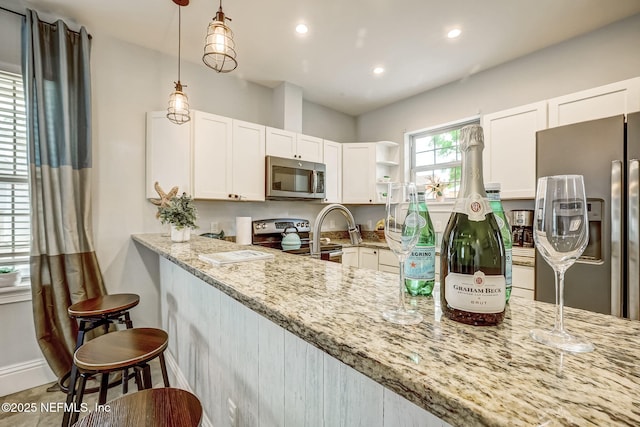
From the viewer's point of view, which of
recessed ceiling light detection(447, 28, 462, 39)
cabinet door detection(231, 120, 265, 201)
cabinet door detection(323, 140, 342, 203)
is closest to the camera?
recessed ceiling light detection(447, 28, 462, 39)

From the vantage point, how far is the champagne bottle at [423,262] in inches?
27.9

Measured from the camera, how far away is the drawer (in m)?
3.26

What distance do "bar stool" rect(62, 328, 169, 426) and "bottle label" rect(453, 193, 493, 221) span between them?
1288 millimetres

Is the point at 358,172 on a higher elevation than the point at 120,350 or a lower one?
higher

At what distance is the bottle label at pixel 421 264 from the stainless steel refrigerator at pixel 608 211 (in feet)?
5.50

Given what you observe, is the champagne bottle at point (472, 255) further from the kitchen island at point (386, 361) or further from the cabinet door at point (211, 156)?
the cabinet door at point (211, 156)

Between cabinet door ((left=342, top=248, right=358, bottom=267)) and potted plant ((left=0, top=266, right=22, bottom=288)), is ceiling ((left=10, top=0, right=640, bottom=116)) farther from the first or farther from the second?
cabinet door ((left=342, top=248, right=358, bottom=267))

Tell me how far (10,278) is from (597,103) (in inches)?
179

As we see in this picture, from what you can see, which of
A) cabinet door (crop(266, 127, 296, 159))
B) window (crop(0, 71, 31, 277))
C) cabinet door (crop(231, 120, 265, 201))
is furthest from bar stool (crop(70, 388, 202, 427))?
cabinet door (crop(266, 127, 296, 159))

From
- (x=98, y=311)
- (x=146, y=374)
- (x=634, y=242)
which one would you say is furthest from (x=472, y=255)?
(x=98, y=311)

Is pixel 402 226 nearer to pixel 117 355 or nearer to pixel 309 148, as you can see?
pixel 117 355

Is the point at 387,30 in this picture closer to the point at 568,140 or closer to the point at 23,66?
the point at 568,140

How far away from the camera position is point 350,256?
3.65 meters

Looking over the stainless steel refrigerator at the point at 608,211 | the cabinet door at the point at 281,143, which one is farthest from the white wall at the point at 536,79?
the cabinet door at the point at 281,143
